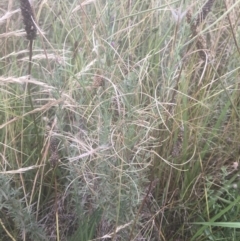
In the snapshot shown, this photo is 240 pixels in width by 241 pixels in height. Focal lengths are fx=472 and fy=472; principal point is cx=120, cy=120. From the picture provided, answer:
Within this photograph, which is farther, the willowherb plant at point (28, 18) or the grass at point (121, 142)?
the grass at point (121, 142)

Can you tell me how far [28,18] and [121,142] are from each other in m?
0.29

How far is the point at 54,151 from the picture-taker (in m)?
0.89

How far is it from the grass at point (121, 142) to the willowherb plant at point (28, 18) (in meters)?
0.05

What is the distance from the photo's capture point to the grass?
92 cm

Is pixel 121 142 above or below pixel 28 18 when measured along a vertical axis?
below

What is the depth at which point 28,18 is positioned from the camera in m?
0.83

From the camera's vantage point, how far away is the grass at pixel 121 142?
0.92 m

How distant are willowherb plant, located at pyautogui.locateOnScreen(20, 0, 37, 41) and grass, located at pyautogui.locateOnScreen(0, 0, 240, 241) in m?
0.05

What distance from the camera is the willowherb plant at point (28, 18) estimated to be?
815 mm

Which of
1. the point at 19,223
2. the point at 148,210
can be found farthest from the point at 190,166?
the point at 19,223

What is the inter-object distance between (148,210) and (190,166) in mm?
159

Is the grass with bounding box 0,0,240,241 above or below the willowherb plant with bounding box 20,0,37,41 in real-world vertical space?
below

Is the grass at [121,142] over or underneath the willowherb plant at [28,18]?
underneath

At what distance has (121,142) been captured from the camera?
3.04 feet
